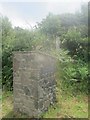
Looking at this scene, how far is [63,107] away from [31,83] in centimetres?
144

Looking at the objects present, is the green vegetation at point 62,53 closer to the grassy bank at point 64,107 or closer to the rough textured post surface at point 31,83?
the grassy bank at point 64,107

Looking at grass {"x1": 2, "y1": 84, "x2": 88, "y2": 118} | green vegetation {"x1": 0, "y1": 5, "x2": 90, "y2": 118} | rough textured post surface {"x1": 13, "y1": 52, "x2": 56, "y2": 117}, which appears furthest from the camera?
green vegetation {"x1": 0, "y1": 5, "x2": 90, "y2": 118}

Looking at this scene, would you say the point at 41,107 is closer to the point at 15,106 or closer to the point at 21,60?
the point at 15,106

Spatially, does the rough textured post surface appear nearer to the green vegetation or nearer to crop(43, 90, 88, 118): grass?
crop(43, 90, 88, 118): grass

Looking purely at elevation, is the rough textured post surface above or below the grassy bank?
above

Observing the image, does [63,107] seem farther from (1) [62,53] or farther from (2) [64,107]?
(1) [62,53]

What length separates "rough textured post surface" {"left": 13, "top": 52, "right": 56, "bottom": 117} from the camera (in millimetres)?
5297

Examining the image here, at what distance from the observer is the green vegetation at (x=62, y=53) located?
254 inches

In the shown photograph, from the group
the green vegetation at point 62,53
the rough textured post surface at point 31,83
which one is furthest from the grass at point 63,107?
the rough textured post surface at point 31,83

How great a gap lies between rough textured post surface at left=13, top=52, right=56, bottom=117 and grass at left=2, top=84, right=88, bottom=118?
0.24 meters

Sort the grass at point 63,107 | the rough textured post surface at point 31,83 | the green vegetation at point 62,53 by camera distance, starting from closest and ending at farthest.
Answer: the rough textured post surface at point 31,83, the grass at point 63,107, the green vegetation at point 62,53

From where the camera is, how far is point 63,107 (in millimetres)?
6242

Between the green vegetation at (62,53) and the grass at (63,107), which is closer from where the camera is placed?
the grass at (63,107)

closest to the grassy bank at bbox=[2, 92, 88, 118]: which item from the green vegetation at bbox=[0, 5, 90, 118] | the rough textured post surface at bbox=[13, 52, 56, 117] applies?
the green vegetation at bbox=[0, 5, 90, 118]
